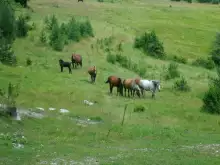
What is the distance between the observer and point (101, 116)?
32938mm

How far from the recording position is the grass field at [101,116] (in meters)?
21.7

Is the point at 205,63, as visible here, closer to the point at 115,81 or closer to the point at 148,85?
the point at 148,85

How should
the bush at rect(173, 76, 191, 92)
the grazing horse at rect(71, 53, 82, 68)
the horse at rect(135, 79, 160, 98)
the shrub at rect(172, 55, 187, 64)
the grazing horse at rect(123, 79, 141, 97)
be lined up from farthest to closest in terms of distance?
the shrub at rect(172, 55, 187, 64) → the grazing horse at rect(71, 53, 82, 68) → the bush at rect(173, 76, 191, 92) → the horse at rect(135, 79, 160, 98) → the grazing horse at rect(123, 79, 141, 97)

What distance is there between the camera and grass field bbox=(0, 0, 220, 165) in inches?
853

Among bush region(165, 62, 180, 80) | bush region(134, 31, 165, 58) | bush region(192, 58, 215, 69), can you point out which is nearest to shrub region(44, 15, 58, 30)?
bush region(134, 31, 165, 58)

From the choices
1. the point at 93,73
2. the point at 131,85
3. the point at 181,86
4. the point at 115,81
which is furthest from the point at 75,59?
the point at 181,86

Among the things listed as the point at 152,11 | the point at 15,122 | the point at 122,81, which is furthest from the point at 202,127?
the point at 152,11

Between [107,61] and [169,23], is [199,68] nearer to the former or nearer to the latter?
[107,61]

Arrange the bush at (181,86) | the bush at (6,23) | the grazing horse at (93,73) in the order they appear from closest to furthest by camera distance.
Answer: the grazing horse at (93,73) < the bush at (181,86) < the bush at (6,23)

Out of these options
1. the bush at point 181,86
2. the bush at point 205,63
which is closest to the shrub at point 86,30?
the bush at point 205,63

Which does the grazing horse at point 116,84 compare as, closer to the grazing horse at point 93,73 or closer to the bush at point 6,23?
the grazing horse at point 93,73

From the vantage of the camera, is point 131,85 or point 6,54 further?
point 6,54

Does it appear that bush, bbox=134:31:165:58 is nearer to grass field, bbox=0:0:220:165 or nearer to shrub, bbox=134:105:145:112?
grass field, bbox=0:0:220:165

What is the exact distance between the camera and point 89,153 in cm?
2191
